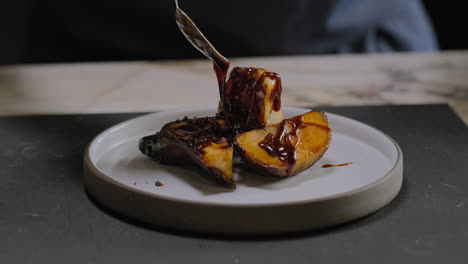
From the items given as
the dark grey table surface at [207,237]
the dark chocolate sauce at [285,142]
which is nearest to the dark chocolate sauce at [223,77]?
the dark chocolate sauce at [285,142]

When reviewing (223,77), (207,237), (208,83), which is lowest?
(208,83)

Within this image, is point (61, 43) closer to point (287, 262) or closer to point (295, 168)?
point (295, 168)

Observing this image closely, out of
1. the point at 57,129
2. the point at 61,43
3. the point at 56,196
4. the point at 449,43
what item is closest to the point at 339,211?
the point at 56,196

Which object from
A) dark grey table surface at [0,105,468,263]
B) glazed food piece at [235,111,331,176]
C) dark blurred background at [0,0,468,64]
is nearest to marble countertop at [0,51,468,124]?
dark blurred background at [0,0,468,64]

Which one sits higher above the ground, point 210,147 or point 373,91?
point 210,147

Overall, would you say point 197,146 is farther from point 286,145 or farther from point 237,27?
point 237,27

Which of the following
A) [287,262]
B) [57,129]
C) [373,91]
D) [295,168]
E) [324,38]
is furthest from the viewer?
[324,38]

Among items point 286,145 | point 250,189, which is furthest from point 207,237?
point 286,145

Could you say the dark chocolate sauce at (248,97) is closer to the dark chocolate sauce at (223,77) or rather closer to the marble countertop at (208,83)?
the dark chocolate sauce at (223,77)
